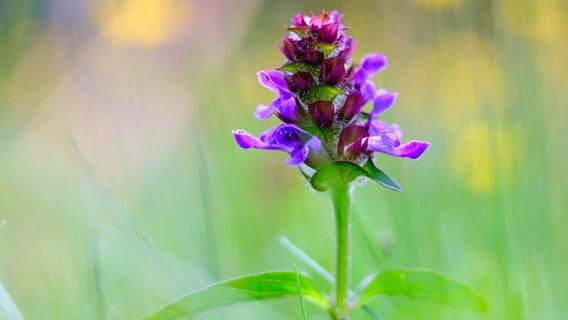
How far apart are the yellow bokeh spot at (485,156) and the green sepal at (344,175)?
616 millimetres

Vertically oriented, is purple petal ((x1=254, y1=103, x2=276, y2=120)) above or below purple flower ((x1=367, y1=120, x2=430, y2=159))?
above

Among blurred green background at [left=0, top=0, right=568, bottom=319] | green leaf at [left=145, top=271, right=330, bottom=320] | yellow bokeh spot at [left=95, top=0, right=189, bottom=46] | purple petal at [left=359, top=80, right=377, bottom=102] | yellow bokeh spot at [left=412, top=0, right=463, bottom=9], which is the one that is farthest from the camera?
yellow bokeh spot at [left=95, top=0, right=189, bottom=46]

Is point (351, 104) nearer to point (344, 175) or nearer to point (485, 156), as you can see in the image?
point (344, 175)

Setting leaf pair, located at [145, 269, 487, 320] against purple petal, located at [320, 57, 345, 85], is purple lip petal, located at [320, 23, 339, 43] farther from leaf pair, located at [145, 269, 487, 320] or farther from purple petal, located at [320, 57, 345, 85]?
leaf pair, located at [145, 269, 487, 320]

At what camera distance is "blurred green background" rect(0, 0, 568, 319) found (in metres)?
1.17

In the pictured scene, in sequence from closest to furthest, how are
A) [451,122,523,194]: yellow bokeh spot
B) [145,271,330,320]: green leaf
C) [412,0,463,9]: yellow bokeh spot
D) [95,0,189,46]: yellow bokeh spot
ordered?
[145,271,330,320]: green leaf → [451,122,523,194]: yellow bokeh spot → [412,0,463,9]: yellow bokeh spot → [95,0,189,46]: yellow bokeh spot

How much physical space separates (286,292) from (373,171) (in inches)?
6.6

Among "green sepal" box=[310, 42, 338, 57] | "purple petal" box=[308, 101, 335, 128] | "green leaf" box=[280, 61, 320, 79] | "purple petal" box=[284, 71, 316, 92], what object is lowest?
"purple petal" box=[308, 101, 335, 128]

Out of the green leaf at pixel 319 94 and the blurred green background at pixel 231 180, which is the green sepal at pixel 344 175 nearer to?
the green leaf at pixel 319 94

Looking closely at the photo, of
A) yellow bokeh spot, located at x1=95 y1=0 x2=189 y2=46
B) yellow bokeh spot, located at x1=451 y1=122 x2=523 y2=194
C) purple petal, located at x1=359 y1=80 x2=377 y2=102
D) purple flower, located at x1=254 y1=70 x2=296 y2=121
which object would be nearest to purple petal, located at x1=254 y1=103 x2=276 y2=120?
purple flower, located at x1=254 y1=70 x2=296 y2=121

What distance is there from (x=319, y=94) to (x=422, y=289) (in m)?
0.28

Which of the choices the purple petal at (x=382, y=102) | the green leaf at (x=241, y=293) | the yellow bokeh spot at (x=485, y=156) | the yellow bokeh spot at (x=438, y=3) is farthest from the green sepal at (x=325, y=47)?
the yellow bokeh spot at (x=438, y=3)

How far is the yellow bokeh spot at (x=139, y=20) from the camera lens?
5.61 ft

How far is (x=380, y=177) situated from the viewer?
Result: 0.82 m
